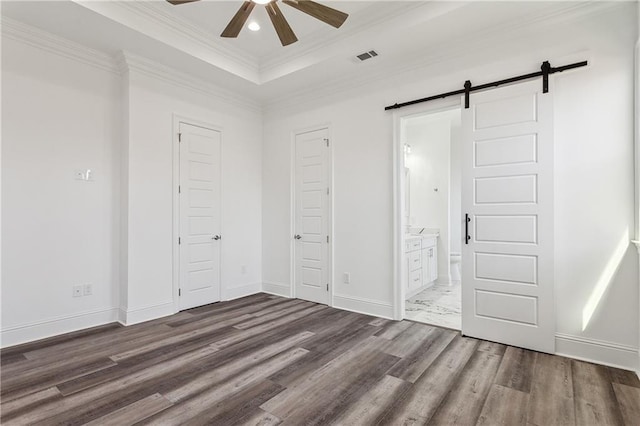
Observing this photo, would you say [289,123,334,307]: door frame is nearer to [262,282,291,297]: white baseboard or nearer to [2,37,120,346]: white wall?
[262,282,291,297]: white baseboard

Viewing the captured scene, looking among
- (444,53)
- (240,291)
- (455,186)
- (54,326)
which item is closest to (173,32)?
(444,53)

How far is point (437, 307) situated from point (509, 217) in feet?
5.99

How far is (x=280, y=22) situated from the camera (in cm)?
246

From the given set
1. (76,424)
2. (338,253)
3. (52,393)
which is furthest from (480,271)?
(52,393)

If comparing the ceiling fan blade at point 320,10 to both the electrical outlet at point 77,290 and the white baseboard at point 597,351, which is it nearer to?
the white baseboard at point 597,351

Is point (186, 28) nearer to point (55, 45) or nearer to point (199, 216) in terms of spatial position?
point (55, 45)

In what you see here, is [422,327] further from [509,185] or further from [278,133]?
[278,133]

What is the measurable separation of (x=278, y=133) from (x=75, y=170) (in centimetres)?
266

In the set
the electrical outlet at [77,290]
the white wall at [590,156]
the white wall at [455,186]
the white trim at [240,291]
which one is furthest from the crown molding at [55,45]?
the white wall at [455,186]

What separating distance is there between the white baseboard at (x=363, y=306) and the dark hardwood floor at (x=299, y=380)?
39cm

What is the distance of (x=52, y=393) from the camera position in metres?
2.23

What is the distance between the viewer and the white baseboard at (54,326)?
3.02 m

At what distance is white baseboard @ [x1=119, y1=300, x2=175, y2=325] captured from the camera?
3615mm

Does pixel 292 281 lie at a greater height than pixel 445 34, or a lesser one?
lesser
